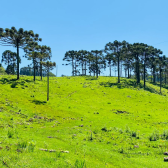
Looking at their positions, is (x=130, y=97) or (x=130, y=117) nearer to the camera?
(x=130, y=117)

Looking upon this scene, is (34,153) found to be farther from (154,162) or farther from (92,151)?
(154,162)

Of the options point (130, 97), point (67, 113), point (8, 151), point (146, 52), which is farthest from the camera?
point (146, 52)

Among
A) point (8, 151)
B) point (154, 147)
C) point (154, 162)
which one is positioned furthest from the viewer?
point (154, 147)

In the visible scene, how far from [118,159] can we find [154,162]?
3.09 metres

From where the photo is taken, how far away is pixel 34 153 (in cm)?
1224

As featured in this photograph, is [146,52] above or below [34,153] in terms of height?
above

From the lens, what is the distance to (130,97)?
57.1 metres

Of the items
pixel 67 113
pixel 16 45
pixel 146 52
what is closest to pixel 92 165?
pixel 67 113

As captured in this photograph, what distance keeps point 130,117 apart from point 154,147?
1616 centimetres

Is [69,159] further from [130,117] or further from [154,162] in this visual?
[130,117]

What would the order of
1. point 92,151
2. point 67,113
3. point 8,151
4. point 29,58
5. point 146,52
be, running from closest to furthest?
point 8,151 < point 92,151 < point 67,113 < point 29,58 < point 146,52

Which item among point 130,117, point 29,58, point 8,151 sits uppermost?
point 29,58

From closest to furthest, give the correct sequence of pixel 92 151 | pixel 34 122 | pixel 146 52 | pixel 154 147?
pixel 92 151 < pixel 154 147 < pixel 34 122 < pixel 146 52

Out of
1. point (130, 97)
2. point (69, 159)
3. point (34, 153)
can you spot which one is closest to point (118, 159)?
point (69, 159)
